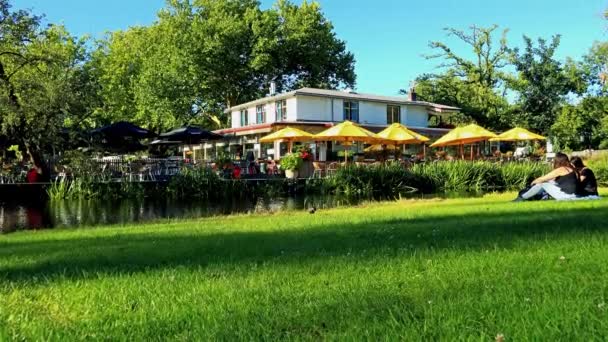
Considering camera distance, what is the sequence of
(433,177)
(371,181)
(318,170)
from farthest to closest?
(318,170), (433,177), (371,181)

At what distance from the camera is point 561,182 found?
10859 mm

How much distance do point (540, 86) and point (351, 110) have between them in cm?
1787

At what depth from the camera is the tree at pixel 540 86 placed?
45.5m

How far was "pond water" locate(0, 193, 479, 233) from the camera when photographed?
14141 millimetres

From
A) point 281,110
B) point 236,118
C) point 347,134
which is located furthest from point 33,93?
point 236,118

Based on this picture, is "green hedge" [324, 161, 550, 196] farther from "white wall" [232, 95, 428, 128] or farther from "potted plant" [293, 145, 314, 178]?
"white wall" [232, 95, 428, 128]

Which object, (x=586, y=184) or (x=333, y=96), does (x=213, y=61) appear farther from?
(x=586, y=184)

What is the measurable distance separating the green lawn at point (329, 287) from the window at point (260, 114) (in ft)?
113

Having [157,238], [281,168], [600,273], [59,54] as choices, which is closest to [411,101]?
[281,168]

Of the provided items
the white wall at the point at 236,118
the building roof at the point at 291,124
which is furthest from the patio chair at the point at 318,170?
the white wall at the point at 236,118

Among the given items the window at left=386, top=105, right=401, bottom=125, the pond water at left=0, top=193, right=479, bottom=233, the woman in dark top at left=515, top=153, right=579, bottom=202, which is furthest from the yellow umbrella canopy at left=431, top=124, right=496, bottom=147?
the woman in dark top at left=515, top=153, right=579, bottom=202

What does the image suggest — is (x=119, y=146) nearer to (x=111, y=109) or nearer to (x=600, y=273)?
(x=111, y=109)

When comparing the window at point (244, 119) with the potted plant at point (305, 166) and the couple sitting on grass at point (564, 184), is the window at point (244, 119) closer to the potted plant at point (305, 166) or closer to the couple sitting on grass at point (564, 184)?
the potted plant at point (305, 166)

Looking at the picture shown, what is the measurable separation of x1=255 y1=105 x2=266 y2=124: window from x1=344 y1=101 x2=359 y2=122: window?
6185 millimetres
